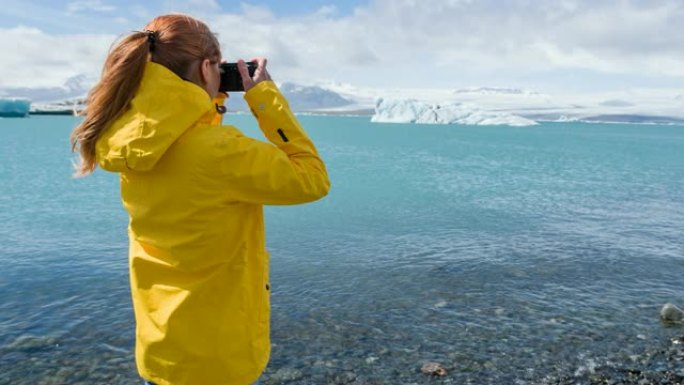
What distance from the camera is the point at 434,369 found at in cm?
593

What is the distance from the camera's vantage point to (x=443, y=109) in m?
118

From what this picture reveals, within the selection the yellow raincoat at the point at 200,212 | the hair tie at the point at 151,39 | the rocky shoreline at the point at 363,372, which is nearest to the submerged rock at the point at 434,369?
the rocky shoreline at the point at 363,372

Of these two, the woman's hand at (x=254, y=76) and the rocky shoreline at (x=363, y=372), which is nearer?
the woman's hand at (x=254, y=76)

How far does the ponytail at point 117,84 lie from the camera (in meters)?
1.95

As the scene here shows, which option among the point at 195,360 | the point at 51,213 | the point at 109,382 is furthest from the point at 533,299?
the point at 51,213

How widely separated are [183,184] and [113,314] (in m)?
6.48

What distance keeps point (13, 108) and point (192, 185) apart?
412ft

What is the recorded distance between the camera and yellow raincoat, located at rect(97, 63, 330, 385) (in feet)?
6.33

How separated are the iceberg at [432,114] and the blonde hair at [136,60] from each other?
386 feet

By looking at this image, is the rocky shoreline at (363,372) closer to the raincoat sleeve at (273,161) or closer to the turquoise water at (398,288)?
the turquoise water at (398,288)

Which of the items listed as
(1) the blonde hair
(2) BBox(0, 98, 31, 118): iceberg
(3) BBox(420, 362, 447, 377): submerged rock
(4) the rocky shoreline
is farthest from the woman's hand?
(2) BBox(0, 98, 31, 118): iceberg

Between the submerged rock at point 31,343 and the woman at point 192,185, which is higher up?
the woman at point 192,185

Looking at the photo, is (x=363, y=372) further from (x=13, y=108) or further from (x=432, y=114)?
(x=13, y=108)

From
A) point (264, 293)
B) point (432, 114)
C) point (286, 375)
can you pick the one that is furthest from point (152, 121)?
point (432, 114)
